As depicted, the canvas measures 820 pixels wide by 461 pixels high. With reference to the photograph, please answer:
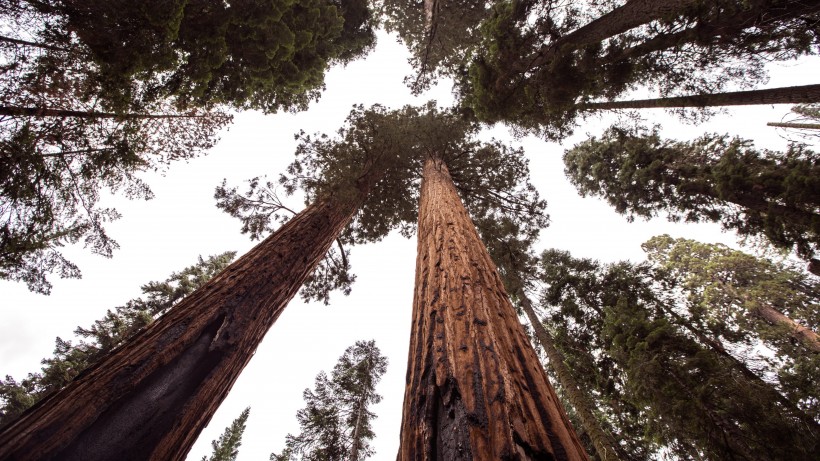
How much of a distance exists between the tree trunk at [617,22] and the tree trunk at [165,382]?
601 cm

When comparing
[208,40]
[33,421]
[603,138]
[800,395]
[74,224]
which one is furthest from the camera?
[603,138]

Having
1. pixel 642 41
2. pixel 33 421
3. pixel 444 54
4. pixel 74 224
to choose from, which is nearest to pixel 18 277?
pixel 74 224

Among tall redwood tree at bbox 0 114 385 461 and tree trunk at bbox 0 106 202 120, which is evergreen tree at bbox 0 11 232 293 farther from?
tall redwood tree at bbox 0 114 385 461

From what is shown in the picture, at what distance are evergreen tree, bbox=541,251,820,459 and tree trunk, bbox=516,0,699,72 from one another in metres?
5.42

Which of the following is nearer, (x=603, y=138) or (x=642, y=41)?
A: (x=642, y=41)

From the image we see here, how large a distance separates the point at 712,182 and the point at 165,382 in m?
12.4

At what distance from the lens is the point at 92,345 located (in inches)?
483

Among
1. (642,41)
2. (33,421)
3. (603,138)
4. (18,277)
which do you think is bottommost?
(33,421)

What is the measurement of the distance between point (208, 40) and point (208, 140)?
98.7 inches

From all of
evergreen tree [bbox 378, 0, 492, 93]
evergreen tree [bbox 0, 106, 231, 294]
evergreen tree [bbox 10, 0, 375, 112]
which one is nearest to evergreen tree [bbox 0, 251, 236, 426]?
evergreen tree [bbox 0, 106, 231, 294]

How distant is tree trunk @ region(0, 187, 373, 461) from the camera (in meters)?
2.01

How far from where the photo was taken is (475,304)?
6.61 feet

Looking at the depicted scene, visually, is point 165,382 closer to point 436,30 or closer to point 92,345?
point 436,30

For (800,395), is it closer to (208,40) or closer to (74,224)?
(208,40)
